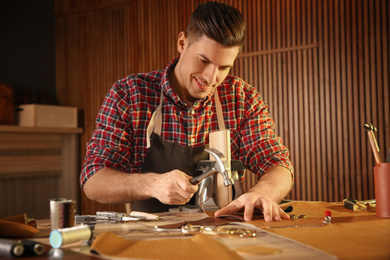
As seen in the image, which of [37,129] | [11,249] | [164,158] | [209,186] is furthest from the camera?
[37,129]

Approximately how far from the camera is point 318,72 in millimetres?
4371

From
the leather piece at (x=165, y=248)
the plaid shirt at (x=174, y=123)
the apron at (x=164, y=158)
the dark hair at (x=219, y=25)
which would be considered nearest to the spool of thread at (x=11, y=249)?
the leather piece at (x=165, y=248)

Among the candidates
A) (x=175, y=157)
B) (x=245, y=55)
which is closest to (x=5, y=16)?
(x=245, y=55)

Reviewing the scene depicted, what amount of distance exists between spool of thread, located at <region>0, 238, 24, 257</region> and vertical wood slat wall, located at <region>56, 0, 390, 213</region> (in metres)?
3.62

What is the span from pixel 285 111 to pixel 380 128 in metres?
0.91

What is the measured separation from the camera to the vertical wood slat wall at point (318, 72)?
4129mm

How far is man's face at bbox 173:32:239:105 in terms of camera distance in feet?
7.57

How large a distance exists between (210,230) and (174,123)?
1242 mm

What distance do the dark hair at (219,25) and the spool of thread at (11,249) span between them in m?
1.50

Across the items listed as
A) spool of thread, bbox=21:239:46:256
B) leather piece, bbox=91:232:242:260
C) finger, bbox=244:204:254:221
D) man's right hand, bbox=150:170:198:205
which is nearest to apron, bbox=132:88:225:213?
man's right hand, bbox=150:170:198:205

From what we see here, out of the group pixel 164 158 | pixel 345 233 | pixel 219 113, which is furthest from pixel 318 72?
pixel 345 233

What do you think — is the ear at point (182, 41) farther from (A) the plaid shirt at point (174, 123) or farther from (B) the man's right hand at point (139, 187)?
(B) the man's right hand at point (139, 187)

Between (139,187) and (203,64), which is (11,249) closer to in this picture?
(139,187)

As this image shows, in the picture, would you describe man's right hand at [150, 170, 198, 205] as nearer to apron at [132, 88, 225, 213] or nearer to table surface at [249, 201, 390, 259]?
table surface at [249, 201, 390, 259]
